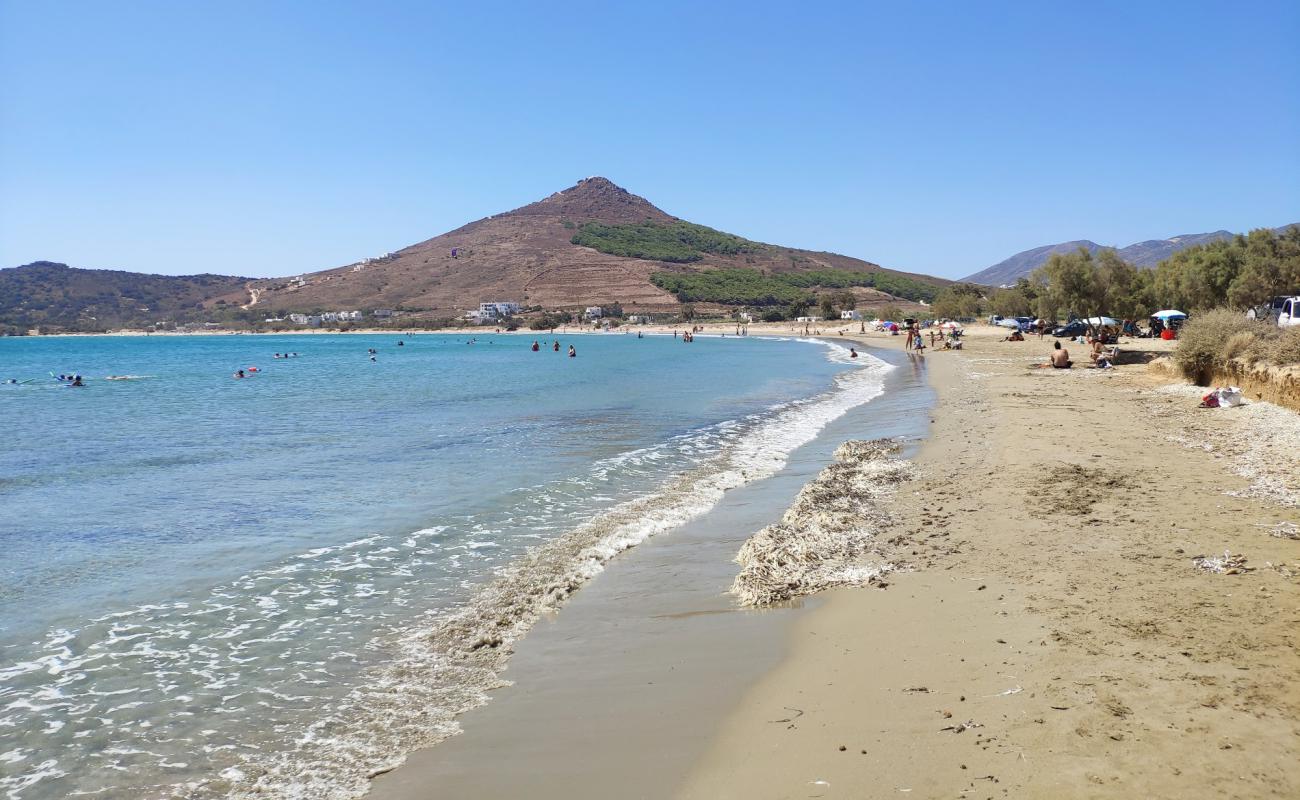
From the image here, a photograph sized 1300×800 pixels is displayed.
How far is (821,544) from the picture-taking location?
29.2ft

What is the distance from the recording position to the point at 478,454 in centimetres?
1722

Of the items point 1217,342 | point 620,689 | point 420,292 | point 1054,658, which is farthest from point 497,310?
point 1054,658

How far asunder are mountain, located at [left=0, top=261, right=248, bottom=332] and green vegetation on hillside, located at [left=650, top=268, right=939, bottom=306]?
11464 centimetres

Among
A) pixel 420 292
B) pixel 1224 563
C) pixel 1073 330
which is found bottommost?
pixel 1224 563

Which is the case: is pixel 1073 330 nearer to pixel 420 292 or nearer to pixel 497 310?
pixel 497 310

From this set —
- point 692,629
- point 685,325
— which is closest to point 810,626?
point 692,629

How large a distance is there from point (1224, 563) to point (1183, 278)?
4221cm

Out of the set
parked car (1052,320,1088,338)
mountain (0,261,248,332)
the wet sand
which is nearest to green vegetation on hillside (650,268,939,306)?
parked car (1052,320,1088,338)

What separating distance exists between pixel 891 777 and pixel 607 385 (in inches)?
1267

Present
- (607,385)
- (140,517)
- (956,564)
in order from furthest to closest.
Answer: (607,385) → (140,517) → (956,564)

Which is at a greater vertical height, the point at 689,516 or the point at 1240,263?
the point at 1240,263

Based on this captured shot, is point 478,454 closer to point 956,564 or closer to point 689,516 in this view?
point 689,516

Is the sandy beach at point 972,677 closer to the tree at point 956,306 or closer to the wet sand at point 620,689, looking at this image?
the wet sand at point 620,689

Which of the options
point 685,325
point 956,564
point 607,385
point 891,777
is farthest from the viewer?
point 685,325
